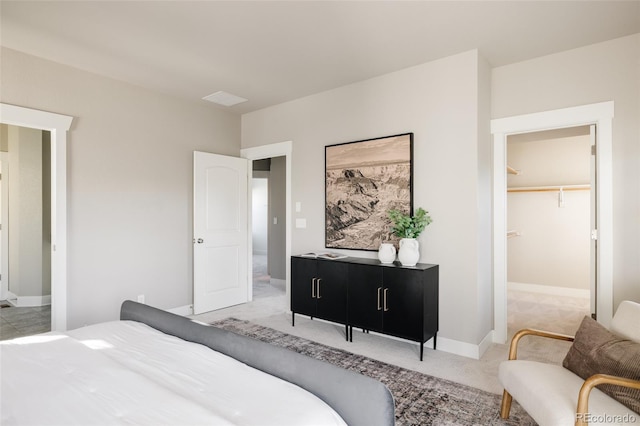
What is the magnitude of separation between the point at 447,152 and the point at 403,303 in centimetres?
147

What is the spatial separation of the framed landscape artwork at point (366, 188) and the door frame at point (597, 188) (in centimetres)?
89

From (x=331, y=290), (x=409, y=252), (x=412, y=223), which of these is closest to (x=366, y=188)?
(x=412, y=223)

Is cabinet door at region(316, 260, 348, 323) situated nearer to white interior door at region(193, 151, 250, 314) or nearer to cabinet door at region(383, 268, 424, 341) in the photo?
cabinet door at region(383, 268, 424, 341)

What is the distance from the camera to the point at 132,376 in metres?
1.38

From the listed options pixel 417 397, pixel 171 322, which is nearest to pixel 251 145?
pixel 171 322

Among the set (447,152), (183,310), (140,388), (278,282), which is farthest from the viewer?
(278,282)

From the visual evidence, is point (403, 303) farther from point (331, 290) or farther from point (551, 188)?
point (551, 188)

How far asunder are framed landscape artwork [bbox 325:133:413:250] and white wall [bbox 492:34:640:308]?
148 centimetres

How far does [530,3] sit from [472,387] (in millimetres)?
2771

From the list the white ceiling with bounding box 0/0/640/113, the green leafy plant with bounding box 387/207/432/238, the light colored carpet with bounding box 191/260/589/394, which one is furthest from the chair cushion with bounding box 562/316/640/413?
the white ceiling with bounding box 0/0/640/113

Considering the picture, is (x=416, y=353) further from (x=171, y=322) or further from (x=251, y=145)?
(x=251, y=145)

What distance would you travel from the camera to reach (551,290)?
557 centimetres

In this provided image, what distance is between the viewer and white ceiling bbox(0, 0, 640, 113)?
99.6 inches

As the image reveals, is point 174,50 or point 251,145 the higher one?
point 174,50
